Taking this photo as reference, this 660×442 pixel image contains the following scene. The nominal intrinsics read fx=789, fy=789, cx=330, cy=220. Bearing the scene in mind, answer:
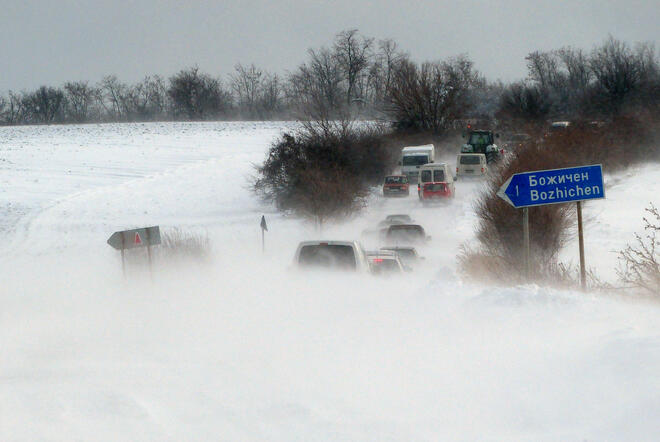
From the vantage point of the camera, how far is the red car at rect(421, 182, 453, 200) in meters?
42.0

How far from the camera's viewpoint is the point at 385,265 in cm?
1730

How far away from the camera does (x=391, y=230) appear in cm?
2944

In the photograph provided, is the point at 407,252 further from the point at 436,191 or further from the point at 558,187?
the point at 436,191

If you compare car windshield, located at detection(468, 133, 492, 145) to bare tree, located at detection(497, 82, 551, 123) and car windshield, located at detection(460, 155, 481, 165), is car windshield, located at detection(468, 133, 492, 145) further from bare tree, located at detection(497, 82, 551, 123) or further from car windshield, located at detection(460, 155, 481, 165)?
bare tree, located at detection(497, 82, 551, 123)

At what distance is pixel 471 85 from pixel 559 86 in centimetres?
1283

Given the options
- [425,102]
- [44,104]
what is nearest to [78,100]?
[44,104]

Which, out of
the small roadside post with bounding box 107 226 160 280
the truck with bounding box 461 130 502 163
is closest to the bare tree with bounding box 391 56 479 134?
the truck with bounding box 461 130 502 163

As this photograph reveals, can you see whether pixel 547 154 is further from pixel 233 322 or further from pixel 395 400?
pixel 395 400

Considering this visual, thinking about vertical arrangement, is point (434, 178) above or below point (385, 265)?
above

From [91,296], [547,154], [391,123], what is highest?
[391,123]

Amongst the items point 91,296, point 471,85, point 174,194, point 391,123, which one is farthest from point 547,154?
point 471,85

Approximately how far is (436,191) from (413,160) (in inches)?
431

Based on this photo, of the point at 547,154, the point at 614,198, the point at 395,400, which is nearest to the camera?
the point at 395,400

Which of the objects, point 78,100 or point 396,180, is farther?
point 78,100
